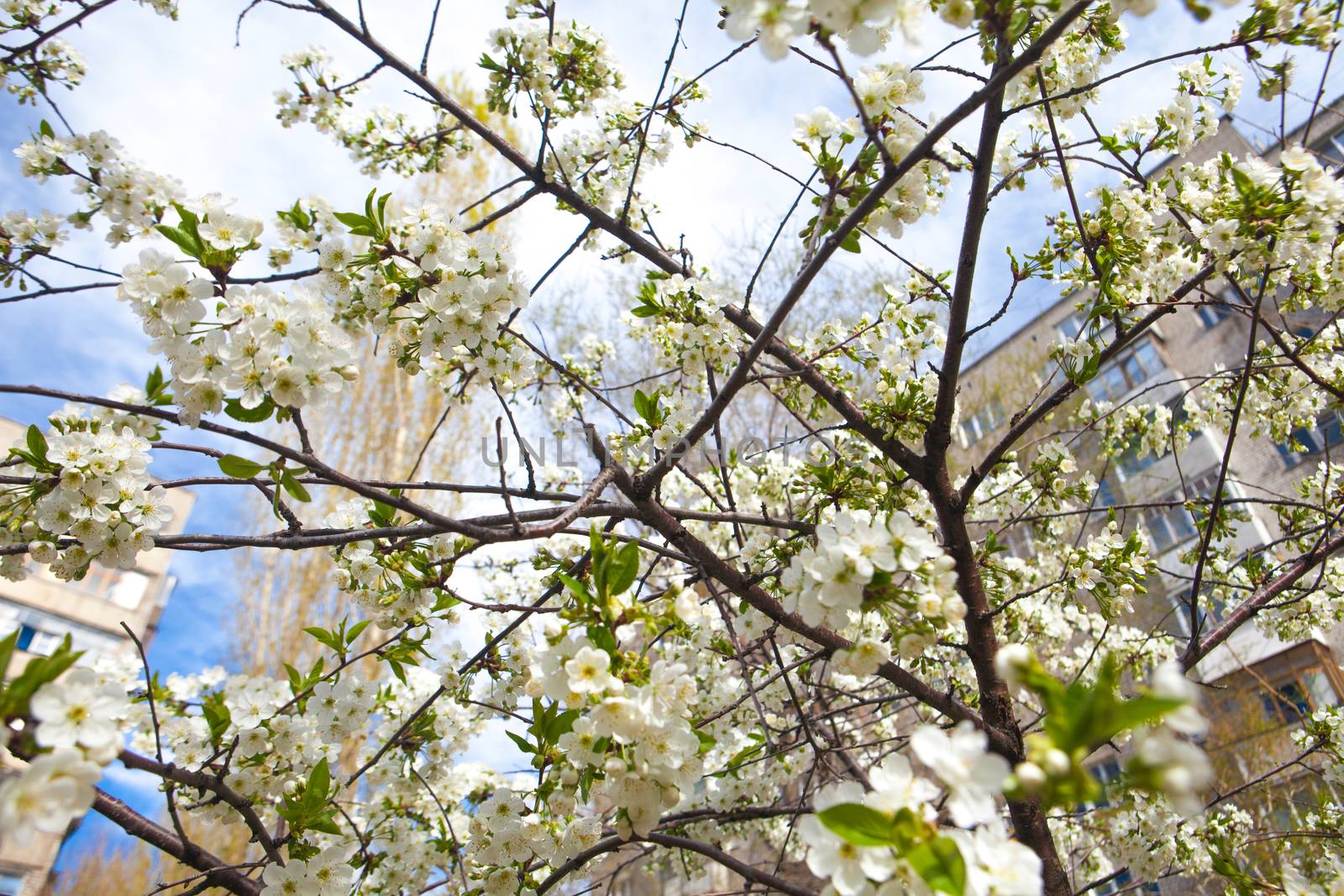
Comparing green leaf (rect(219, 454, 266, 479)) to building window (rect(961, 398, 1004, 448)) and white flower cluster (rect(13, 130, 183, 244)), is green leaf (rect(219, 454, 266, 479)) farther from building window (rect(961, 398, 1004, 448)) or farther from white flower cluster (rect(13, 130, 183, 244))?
building window (rect(961, 398, 1004, 448))

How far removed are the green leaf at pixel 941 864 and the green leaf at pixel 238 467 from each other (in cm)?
138

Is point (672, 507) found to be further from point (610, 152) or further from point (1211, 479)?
point (1211, 479)

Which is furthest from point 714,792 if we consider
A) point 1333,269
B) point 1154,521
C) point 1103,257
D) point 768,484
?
point 1154,521

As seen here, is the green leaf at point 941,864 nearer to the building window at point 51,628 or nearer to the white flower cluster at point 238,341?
the white flower cluster at point 238,341

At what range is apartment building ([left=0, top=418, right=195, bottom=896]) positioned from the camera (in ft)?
48.9

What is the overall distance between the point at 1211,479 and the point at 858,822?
44.9 feet

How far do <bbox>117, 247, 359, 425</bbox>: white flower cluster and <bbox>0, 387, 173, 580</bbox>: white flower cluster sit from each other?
0.27 meters

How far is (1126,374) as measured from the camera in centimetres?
1471

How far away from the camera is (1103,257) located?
2.38 metres

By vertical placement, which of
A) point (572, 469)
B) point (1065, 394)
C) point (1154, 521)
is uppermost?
point (1154, 521)

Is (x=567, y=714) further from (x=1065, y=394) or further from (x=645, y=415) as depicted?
(x=1065, y=394)

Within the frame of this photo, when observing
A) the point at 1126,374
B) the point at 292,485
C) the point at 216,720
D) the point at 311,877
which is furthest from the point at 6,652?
the point at 1126,374

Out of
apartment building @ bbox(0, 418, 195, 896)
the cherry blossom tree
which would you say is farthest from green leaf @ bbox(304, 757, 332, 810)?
apartment building @ bbox(0, 418, 195, 896)

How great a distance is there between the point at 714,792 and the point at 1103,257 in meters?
3.09
